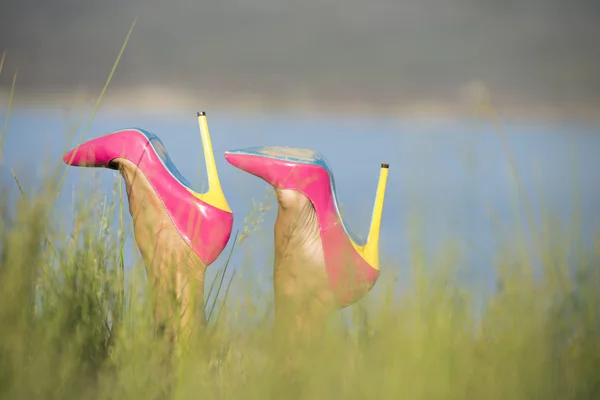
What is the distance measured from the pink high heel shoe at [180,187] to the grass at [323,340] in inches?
15.7

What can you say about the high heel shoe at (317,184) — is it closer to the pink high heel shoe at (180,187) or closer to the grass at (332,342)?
the pink high heel shoe at (180,187)

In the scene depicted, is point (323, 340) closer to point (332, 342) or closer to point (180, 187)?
point (332, 342)

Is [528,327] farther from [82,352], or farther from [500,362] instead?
[82,352]

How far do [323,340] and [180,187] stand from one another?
755 millimetres

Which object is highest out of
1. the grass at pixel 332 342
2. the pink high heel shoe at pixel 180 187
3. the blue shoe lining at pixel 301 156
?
the blue shoe lining at pixel 301 156

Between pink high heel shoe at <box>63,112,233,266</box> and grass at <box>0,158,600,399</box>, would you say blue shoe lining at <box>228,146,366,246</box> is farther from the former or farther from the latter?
grass at <box>0,158,600,399</box>

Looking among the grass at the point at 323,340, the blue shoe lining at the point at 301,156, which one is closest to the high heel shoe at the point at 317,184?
the blue shoe lining at the point at 301,156

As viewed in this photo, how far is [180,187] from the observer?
4.99ft

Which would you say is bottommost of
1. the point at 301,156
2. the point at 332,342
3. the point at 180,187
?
the point at 332,342

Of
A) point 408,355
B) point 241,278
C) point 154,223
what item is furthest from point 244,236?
point 154,223

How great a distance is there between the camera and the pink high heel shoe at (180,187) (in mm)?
1501

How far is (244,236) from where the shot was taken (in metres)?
1.10

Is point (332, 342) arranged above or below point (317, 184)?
below

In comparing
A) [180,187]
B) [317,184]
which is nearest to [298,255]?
[317,184]
